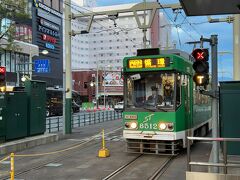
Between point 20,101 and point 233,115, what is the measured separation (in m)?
9.93

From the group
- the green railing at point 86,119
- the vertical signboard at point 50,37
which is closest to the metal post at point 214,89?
the green railing at point 86,119

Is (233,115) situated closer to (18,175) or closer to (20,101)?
(18,175)

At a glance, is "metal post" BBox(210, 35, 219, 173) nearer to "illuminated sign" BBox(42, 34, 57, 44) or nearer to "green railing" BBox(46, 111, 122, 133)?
"green railing" BBox(46, 111, 122, 133)

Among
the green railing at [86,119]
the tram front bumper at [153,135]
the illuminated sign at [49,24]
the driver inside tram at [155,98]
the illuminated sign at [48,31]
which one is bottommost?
the green railing at [86,119]

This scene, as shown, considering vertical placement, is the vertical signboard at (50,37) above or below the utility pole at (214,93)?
above

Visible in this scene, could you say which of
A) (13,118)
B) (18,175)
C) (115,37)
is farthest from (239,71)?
(115,37)

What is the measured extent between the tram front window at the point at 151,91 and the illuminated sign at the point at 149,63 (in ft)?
0.92

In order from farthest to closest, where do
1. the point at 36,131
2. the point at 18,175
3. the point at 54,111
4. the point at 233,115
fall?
the point at 54,111 < the point at 36,131 < the point at 233,115 < the point at 18,175

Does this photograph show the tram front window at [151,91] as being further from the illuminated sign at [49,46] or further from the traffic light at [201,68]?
the illuminated sign at [49,46]

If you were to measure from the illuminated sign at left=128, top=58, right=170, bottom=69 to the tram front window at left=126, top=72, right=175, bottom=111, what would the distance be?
0.92 ft

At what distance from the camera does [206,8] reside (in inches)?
418

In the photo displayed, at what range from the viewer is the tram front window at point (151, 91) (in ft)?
48.6

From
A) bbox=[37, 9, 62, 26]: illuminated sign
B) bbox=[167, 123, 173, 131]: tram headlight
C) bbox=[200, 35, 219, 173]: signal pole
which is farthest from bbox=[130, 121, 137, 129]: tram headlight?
bbox=[37, 9, 62, 26]: illuminated sign

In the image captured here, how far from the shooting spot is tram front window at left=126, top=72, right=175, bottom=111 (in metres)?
14.8
